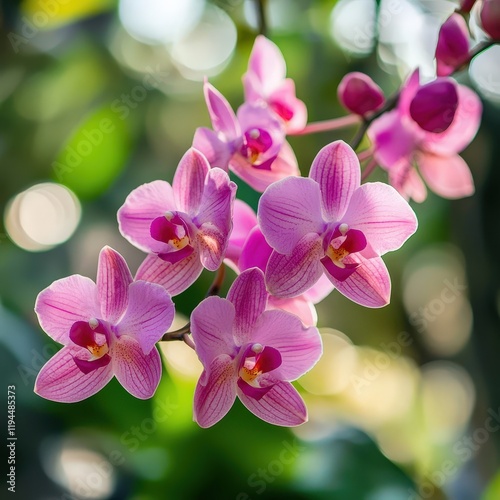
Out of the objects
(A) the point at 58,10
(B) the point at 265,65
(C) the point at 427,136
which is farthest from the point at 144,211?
(A) the point at 58,10

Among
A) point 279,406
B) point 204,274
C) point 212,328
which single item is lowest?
point 204,274

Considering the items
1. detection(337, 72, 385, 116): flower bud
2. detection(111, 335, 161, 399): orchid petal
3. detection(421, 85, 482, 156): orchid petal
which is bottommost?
detection(111, 335, 161, 399): orchid petal

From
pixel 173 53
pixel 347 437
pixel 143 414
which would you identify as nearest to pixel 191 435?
pixel 143 414

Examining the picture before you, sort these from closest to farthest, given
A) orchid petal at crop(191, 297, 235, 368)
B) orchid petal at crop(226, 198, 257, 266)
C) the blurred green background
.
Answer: orchid petal at crop(191, 297, 235, 368)
orchid petal at crop(226, 198, 257, 266)
the blurred green background

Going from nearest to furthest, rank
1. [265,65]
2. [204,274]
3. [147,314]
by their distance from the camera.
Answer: [147,314]
[265,65]
[204,274]

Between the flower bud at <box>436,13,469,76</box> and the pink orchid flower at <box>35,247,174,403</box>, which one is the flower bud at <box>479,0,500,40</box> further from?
the pink orchid flower at <box>35,247,174,403</box>

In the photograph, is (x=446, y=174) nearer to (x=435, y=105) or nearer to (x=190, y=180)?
(x=435, y=105)

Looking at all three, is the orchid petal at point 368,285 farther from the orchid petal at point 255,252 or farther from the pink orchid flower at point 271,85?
the pink orchid flower at point 271,85

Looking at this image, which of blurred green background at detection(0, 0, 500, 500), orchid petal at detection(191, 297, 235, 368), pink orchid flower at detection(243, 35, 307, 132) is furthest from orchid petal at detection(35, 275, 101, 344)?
blurred green background at detection(0, 0, 500, 500)
